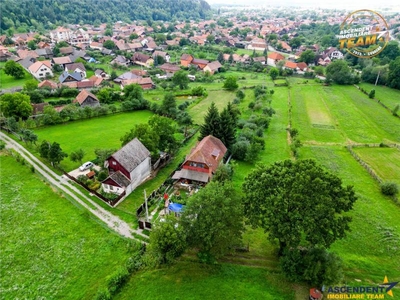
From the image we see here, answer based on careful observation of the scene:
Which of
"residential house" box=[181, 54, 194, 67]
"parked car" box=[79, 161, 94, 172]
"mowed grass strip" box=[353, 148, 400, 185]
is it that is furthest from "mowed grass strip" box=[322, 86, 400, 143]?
"residential house" box=[181, 54, 194, 67]

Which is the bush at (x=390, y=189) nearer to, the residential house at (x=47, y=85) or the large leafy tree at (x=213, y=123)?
the large leafy tree at (x=213, y=123)

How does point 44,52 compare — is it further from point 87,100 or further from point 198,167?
point 198,167

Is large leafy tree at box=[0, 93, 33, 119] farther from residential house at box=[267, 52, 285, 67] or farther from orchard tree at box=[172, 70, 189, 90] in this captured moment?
residential house at box=[267, 52, 285, 67]

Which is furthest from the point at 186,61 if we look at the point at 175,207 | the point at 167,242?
the point at 167,242

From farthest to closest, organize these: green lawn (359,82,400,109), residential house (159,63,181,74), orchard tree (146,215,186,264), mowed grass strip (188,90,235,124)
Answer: residential house (159,63,181,74)
green lawn (359,82,400,109)
mowed grass strip (188,90,235,124)
orchard tree (146,215,186,264)

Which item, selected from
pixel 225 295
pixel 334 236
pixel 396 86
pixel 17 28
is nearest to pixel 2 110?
pixel 225 295

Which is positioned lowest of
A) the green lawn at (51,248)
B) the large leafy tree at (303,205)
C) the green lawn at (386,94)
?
the green lawn at (51,248)

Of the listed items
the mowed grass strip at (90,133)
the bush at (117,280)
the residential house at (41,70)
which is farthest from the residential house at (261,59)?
the bush at (117,280)
